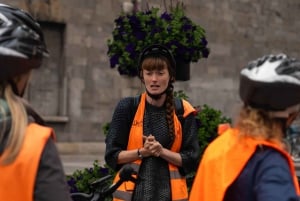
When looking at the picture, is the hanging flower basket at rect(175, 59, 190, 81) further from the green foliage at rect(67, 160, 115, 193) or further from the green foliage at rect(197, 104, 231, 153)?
the green foliage at rect(67, 160, 115, 193)

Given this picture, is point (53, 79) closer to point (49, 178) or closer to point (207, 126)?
point (207, 126)

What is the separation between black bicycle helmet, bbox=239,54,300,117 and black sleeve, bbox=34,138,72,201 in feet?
2.31

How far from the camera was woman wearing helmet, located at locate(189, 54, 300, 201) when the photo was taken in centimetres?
242

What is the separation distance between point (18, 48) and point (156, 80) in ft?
5.85

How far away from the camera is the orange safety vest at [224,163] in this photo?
2.46 metres

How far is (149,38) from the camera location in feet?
18.3

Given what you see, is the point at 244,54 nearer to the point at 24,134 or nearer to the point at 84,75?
the point at 84,75

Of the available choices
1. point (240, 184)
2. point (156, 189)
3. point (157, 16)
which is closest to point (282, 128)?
point (240, 184)

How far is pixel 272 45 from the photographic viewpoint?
72.8 feet

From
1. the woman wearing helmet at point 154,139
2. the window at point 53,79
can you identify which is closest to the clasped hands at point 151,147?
the woman wearing helmet at point 154,139

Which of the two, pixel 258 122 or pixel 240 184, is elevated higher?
pixel 258 122

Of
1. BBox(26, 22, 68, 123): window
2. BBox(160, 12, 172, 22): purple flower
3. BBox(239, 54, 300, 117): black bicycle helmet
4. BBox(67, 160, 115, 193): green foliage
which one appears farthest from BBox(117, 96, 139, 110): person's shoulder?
BBox(26, 22, 68, 123): window

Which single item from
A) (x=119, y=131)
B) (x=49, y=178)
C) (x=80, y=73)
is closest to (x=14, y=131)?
(x=49, y=178)

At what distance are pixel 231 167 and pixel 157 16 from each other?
11.0 ft
